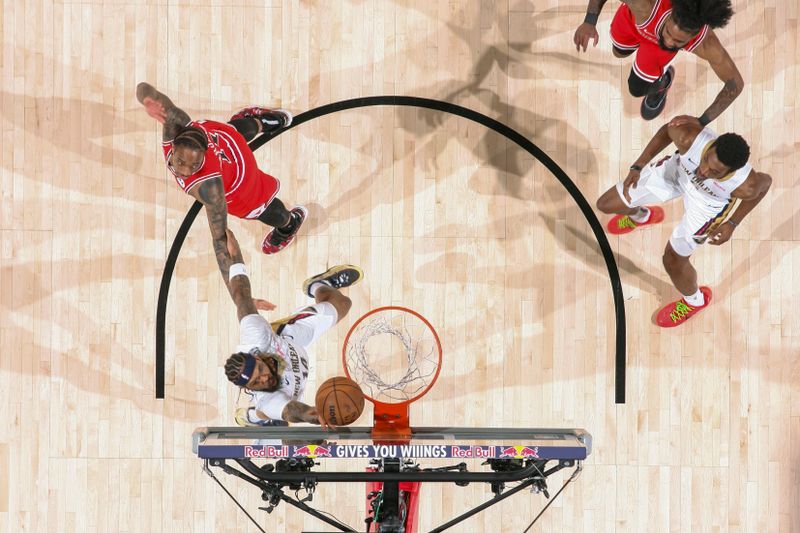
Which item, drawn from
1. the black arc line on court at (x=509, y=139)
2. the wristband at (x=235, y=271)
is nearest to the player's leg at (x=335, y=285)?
the wristband at (x=235, y=271)

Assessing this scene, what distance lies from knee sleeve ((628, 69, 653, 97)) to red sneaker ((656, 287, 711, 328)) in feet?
6.32

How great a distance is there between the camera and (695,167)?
5680 mm

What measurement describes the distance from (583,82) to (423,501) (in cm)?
428

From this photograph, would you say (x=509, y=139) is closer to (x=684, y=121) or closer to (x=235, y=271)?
(x=684, y=121)

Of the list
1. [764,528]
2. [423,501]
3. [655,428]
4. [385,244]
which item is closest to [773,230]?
[655,428]

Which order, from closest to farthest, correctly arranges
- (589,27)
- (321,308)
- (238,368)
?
1. (238,368)
2. (589,27)
3. (321,308)

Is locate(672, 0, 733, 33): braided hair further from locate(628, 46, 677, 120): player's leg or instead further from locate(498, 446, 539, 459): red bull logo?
locate(498, 446, 539, 459): red bull logo

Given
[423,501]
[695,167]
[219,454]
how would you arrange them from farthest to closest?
[423,501]
[695,167]
[219,454]

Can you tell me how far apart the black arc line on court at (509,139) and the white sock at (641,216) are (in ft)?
1.09

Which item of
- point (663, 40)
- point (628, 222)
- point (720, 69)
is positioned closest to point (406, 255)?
point (628, 222)

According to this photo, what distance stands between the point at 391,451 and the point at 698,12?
12.9 feet

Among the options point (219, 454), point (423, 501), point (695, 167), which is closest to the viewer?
point (219, 454)

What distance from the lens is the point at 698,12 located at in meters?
5.31

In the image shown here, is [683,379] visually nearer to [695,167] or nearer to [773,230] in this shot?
[773,230]
